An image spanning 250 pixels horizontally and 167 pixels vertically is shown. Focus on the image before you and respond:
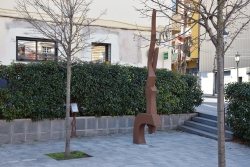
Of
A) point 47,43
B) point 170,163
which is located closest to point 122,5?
point 47,43

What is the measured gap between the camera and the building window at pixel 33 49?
38.4 ft

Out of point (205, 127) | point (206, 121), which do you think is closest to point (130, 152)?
point (205, 127)

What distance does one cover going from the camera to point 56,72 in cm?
929

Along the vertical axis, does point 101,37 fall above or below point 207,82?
above

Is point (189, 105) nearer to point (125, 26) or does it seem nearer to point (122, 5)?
point (125, 26)

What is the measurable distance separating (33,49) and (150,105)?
571cm

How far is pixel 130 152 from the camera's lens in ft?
25.5

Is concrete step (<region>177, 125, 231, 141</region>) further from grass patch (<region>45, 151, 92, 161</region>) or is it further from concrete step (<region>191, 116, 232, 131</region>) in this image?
grass patch (<region>45, 151, 92, 161</region>)

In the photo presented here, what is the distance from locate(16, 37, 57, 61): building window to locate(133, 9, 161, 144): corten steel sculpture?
456 cm

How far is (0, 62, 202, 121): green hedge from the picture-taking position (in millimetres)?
8816

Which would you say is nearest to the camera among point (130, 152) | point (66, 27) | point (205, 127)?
point (130, 152)

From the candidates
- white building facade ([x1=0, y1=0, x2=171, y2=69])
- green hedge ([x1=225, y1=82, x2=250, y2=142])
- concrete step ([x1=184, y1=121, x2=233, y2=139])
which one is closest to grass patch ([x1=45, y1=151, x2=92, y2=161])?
green hedge ([x1=225, y1=82, x2=250, y2=142])

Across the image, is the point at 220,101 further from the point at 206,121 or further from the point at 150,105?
the point at 206,121

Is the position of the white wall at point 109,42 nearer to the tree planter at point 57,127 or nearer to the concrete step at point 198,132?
the tree planter at point 57,127
